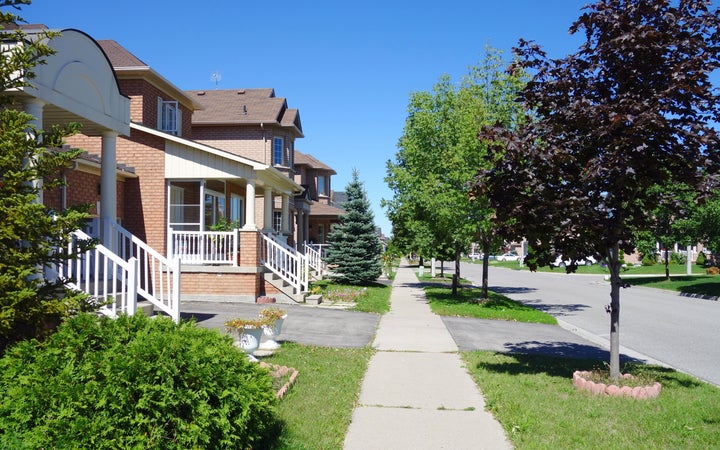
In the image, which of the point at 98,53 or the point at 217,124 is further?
the point at 217,124

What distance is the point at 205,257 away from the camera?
17016mm

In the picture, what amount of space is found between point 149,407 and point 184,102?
1775cm

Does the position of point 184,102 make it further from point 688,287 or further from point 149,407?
point 688,287

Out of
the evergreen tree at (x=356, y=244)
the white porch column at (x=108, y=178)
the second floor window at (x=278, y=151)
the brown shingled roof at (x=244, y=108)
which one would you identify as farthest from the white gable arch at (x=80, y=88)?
the evergreen tree at (x=356, y=244)

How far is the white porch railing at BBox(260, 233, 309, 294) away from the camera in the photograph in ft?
57.7

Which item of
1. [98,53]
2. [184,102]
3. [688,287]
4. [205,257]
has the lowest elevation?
[688,287]

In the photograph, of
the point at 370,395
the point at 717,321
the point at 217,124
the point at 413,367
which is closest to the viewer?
the point at 370,395

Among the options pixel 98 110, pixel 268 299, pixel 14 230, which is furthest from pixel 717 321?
pixel 14 230

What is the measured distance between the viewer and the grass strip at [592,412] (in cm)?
579

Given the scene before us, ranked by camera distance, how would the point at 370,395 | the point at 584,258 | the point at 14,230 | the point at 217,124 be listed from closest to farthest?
1. the point at 14,230
2. the point at 370,395
3. the point at 584,258
4. the point at 217,124

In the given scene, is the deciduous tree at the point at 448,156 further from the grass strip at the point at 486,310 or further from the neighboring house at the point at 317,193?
the neighboring house at the point at 317,193

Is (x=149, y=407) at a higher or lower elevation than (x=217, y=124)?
lower

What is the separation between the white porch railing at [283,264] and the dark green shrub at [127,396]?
40.8 feet

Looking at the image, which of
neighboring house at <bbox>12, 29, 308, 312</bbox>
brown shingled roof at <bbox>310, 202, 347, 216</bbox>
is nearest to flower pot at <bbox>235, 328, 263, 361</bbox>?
neighboring house at <bbox>12, 29, 308, 312</bbox>
